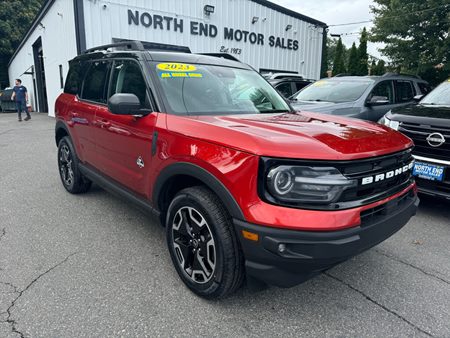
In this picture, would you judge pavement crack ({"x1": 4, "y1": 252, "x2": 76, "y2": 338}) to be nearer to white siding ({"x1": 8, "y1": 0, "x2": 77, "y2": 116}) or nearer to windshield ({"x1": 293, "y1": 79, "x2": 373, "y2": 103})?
windshield ({"x1": 293, "y1": 79, "x2": 373, "y2": 103})

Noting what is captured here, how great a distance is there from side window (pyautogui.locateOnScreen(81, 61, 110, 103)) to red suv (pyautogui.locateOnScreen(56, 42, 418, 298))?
130 millimetres

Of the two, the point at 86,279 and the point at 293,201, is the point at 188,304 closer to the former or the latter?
the point at 86,279

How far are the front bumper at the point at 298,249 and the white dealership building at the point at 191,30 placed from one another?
1260 cm

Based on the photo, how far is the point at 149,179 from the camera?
2918 mm

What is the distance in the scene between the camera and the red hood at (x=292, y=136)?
206 centimetres

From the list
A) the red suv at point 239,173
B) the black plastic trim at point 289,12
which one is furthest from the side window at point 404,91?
the black plastic trim at point 289,12

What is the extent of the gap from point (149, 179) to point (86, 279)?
0.93 meters

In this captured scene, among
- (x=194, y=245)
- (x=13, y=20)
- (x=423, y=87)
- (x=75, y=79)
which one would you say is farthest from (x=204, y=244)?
(x=13, y=20)

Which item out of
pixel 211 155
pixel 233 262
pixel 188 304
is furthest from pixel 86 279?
pixel 211 155

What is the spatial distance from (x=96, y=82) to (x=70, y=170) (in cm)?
140

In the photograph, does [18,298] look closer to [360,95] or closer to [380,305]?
[380,305]

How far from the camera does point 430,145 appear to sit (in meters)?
3.96

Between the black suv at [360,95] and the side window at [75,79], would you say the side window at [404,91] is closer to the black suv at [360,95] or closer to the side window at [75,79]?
the black suv at [360,95]

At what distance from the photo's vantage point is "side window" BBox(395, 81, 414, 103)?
7.44 m
